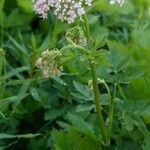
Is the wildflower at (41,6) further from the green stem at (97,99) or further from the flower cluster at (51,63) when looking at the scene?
the green stem at (97,99)

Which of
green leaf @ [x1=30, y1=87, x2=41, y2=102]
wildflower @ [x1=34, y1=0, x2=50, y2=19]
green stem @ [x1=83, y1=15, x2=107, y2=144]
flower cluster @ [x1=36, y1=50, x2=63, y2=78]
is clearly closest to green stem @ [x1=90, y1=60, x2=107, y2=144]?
green stem @ [x1=83, y1=15, x2=107, y2=144]

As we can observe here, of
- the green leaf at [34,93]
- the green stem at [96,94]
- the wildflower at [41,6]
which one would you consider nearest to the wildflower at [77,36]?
the green stem at [96,94]

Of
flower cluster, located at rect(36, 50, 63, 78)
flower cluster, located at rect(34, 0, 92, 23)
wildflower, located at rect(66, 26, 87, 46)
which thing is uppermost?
flower cluster, located at rect(34, 0, 92, 23)

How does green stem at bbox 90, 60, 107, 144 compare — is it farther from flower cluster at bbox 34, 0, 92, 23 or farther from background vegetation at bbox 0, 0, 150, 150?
flower cluster at bbox 34, 0, 92, 23

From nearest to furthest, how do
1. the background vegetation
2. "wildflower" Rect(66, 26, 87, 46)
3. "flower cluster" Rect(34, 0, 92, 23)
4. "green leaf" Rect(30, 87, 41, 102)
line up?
"flower cluster" Rect(34, 0, 92, 23) < "wildflower" Rect(66, 26, 87, 46) < the background vegetation < "green leaf" Rect(30, 87, 41, 102)

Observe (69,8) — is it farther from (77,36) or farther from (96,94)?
(96,94)

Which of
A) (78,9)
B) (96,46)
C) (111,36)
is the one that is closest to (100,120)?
(96,46)

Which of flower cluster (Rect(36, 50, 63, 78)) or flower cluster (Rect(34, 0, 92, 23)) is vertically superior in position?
flower cluster (Rect(34, 0, 92, 23))

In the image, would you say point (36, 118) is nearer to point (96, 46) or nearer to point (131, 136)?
point (131, 136)

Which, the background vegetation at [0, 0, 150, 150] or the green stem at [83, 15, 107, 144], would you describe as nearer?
the green stem at [83, 15, 107, 144]
